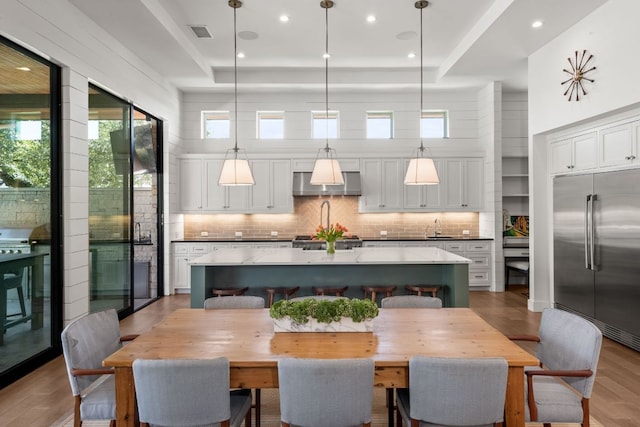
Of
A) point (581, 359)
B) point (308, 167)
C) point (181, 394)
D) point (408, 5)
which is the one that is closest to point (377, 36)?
point (408, 5)

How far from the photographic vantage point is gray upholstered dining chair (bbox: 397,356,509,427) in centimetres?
182

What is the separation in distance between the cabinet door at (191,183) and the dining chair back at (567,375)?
6.21 metres

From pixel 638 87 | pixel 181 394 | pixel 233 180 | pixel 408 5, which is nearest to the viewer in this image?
pixel 181 394

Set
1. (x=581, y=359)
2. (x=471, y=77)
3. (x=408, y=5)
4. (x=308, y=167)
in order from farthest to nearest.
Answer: (x=308, y=167) < (x=471, y=77) < (x=408, y=5) < (x=581, y=359)

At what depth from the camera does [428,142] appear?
791 centimetres

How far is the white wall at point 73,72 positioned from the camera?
146 inches

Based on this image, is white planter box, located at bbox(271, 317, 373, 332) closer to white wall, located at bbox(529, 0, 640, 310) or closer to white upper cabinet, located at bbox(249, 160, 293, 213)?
white wall, located at bbox(529, 0, 640, 310)

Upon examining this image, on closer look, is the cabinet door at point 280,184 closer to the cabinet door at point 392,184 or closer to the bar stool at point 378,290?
the cabinet door at point 392,184

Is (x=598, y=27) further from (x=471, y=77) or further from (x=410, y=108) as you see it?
(x=410, y=108)

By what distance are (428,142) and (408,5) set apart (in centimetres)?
326

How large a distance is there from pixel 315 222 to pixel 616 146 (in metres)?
4.70

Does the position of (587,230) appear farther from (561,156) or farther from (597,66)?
(597,66)

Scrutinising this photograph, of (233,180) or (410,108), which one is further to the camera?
A: (410,108)

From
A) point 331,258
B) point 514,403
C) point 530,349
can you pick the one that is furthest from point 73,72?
point 530,349
